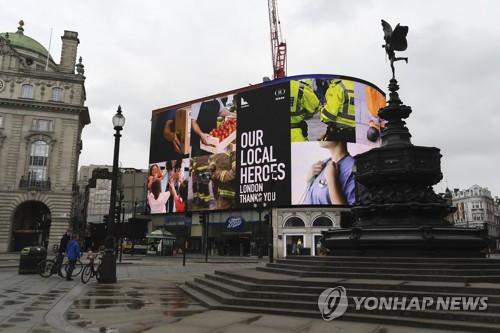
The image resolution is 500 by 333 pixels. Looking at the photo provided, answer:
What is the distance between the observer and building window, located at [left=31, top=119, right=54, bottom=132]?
54094 millimetres

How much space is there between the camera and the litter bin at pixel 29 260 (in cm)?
1834

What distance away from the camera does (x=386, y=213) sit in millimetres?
13203

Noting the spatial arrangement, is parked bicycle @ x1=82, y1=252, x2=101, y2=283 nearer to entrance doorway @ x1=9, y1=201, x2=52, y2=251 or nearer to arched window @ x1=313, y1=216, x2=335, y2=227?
entrance doorway @ x1=9, y1=201, x2=52, y2=251

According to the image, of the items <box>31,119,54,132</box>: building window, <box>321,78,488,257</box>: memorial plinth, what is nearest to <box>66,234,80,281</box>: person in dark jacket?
<box>321,78,488,257</box>: memorial plinth

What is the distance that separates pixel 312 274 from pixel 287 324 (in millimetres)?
3264

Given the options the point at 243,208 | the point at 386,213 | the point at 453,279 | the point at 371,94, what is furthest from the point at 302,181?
the point at 453,279

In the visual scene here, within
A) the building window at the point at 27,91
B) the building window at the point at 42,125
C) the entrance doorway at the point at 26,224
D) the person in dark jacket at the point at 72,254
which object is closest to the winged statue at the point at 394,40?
the person in dark jacket at the point at 72,254

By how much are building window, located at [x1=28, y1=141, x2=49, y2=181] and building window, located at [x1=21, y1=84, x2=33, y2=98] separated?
262 inches

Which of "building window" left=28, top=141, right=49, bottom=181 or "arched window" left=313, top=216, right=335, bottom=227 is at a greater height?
"building window" left=28, top=141, right=49, bottom=181

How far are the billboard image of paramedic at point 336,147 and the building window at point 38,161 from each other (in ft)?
112

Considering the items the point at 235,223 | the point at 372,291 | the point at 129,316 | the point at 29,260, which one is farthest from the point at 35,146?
the point at 372,291

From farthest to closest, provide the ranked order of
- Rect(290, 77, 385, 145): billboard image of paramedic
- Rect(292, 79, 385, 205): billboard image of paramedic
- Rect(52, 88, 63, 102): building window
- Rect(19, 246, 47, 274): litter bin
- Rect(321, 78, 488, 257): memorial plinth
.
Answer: Rect(290, 77, 385, 145): billboard image of paramedic < Rect(52, 88, 63, 102): building window < Rect(292, 79, 385, 205): billboard image of paramedic < Rect(19, 246, 47, 274): litter bin < Rect(321, 78, 488, 257): memorial plinth

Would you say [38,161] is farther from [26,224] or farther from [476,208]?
[476,208]

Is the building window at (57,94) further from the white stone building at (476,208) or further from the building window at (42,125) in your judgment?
the white stone building at (476,208)
